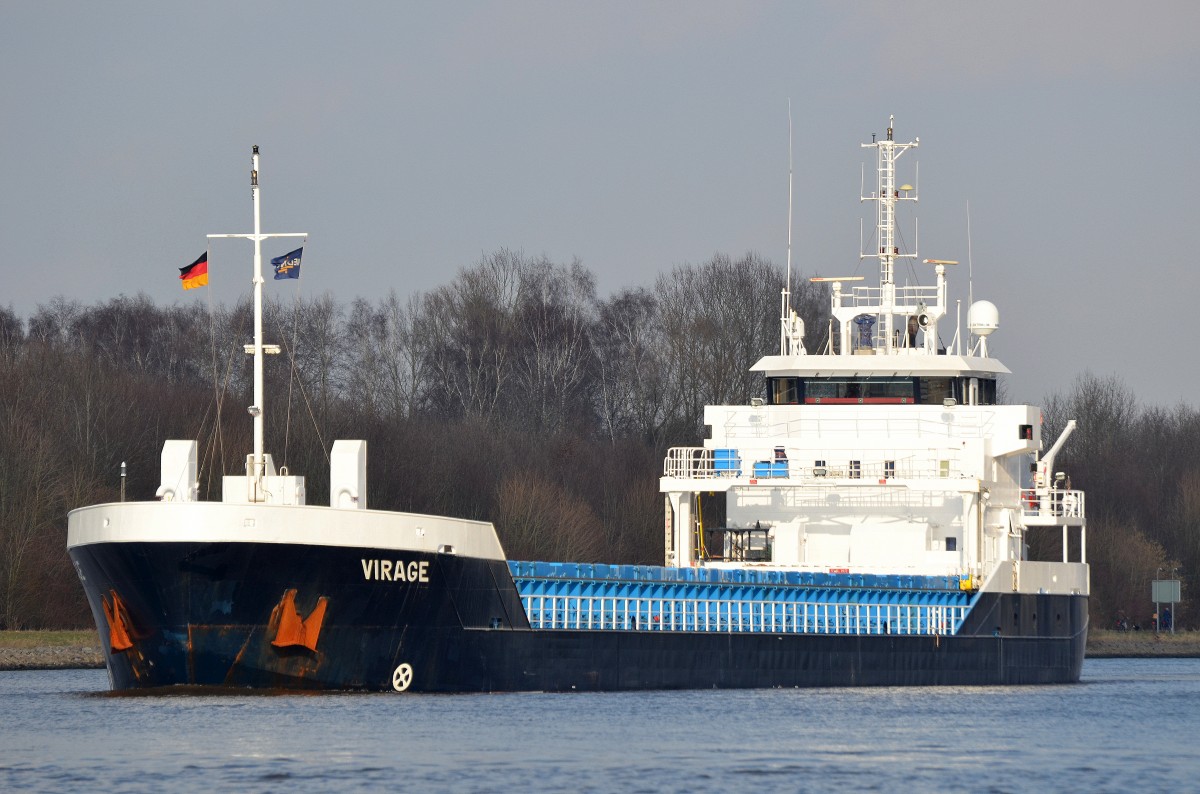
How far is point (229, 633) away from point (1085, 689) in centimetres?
2252

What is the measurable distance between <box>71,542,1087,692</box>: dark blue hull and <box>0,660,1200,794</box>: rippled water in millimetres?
621

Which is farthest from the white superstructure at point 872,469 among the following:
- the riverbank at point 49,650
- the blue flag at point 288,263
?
the riverbank at point 49,650

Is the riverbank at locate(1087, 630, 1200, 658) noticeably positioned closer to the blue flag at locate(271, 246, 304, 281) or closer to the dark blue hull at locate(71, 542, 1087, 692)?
the dark blue hull at locate(71, 542, 1087, 692)

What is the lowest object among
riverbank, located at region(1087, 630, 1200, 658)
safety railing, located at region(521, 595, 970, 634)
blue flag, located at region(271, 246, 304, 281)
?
riverbank, located at region(1087, 630, 1200, 658)

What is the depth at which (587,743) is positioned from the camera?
33.8 metres

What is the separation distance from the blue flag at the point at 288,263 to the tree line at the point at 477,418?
25.8m

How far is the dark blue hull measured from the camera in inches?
1486

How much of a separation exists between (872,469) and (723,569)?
5216 millimetres

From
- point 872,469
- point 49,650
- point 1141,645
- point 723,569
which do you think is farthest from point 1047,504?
point 1141,645

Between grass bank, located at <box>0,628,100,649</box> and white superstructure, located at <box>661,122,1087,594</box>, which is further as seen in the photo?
grass bank, located at <box>0,628,100,649</box>

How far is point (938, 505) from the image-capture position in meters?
50.8

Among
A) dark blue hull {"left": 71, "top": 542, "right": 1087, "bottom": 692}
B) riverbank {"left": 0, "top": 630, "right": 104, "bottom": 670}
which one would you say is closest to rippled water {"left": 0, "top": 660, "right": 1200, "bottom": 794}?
dark blue hull {"left": 71, "top": 542, "right": 1087, "bottom": 692}

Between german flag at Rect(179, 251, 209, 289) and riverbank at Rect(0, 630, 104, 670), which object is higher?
german flag at Rect(179, 251, 209, 289)

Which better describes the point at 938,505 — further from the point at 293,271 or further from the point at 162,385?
the point at 162,385
